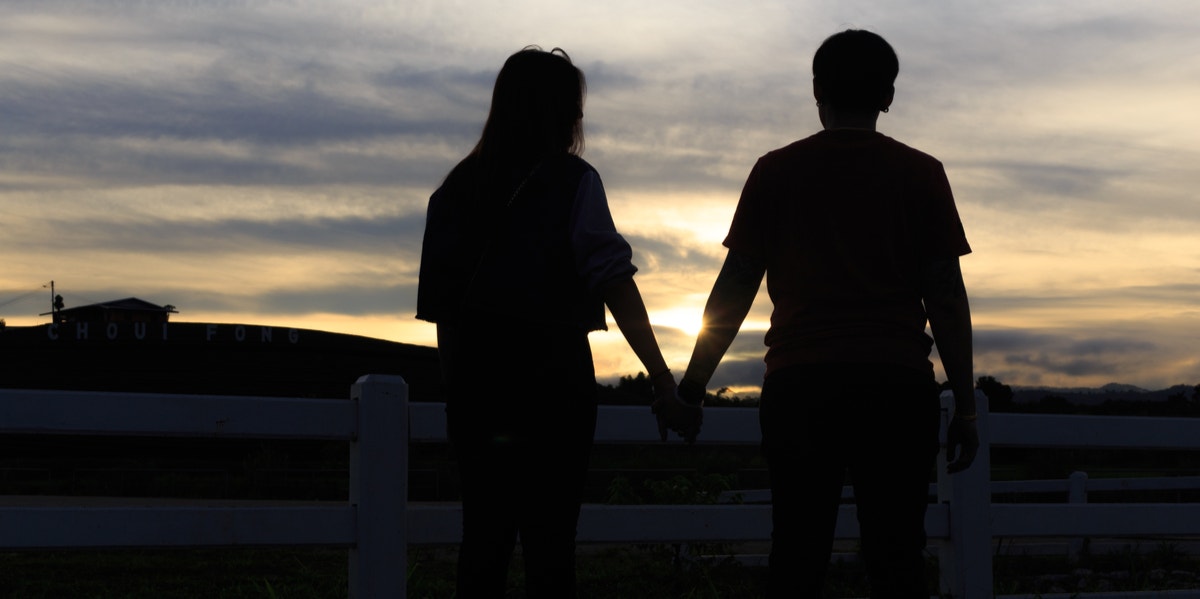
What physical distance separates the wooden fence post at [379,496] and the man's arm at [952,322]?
2160 mm

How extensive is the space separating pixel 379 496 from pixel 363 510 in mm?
78

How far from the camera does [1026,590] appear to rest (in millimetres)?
7656

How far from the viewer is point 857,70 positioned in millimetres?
2906

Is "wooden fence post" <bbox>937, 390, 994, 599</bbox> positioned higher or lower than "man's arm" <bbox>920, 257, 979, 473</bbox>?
lower

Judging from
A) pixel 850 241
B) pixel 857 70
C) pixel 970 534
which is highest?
pixel 857 70

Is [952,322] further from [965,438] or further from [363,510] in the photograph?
[363,510]

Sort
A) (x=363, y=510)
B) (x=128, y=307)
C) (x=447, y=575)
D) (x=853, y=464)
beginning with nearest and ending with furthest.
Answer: (x=853, y=464)
(x=363, y=510)
(x=447, y=575)
(x=128, y=307)

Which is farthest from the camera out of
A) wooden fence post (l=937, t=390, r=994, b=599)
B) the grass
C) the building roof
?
the building roof

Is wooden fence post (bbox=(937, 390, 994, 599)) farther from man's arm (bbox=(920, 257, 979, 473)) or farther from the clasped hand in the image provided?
the clasped hand

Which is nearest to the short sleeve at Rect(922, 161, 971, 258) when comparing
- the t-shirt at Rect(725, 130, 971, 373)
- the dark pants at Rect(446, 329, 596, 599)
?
the t-shirt at Rect(725, 130, 971, 373)

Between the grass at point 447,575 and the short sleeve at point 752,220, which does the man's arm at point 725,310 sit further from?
the grass at point 447,575

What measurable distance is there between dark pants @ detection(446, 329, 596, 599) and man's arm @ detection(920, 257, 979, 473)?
87cm

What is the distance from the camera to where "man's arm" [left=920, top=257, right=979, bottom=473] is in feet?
9.38

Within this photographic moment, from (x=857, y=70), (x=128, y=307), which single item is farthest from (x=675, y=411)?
(x=128, y=307)
